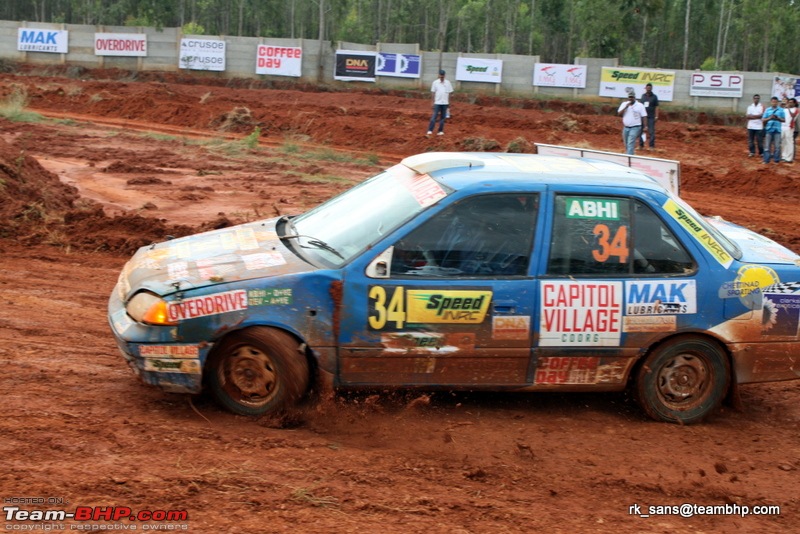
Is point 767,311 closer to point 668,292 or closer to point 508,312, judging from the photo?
point 668,292

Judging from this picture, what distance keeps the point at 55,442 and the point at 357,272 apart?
1926 millimetres

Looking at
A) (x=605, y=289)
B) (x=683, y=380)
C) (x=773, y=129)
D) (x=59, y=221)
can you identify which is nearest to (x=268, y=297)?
(x=605, y=289)

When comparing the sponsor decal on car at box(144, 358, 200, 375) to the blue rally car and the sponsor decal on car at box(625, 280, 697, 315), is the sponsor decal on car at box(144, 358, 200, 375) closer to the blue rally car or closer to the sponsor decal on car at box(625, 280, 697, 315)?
the blue rally car

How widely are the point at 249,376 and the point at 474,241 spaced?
63.4 inches

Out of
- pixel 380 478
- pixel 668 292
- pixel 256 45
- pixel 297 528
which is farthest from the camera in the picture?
pixel 256 45

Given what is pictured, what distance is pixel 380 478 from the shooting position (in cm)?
459

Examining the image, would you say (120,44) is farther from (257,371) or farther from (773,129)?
(257,371)

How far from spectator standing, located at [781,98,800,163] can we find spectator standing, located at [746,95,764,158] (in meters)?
0.70

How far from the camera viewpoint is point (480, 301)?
17.4 ft

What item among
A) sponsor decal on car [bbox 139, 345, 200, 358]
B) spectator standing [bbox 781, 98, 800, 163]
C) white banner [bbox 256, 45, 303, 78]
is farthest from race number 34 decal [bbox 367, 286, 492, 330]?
white banner [bbox 256, 45, 303, 78]

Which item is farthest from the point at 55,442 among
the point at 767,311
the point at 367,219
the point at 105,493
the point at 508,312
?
the point at 767,311

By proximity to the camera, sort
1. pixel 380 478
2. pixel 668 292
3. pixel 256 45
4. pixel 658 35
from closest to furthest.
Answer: pixel 380 478, pixel 668 292, pixel 256 45, pixel 658 35

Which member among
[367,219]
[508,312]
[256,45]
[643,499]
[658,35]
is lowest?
[643,499]

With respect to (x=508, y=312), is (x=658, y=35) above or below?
above
